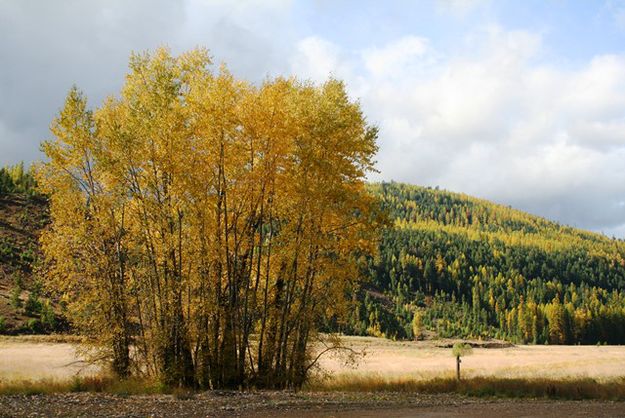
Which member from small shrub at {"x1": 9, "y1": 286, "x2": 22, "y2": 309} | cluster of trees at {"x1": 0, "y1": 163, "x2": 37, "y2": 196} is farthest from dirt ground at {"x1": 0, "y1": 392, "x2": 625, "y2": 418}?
cluster of trees at {"x1": 0, "y1": 163, "x2": 37, "y2": 196}

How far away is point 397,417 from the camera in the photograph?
16.3 metres

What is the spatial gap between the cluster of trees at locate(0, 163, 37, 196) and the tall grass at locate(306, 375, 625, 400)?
11466cm

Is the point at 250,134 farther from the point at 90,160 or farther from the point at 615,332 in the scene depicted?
the point at 615,332

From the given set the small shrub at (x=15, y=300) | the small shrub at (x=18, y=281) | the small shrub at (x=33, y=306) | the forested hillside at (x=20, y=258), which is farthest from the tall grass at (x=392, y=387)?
the small shrub at (x=18, y=281)

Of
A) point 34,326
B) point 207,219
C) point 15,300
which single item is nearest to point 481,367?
point 207,219

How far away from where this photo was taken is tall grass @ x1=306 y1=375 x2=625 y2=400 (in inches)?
945

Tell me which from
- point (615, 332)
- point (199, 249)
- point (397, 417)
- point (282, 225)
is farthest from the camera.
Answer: point (615, 332)

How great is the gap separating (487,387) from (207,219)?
14694 millimetres

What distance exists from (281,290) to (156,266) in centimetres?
549

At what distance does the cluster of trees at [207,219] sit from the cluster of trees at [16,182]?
110522 mm

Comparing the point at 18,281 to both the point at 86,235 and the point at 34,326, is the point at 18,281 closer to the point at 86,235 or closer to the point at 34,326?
the point at 34,326

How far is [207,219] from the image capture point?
2281cm

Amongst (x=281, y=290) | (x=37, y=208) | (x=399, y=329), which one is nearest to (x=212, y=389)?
(x=281, y=290)

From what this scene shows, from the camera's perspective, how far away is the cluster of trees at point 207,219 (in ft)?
74.2
